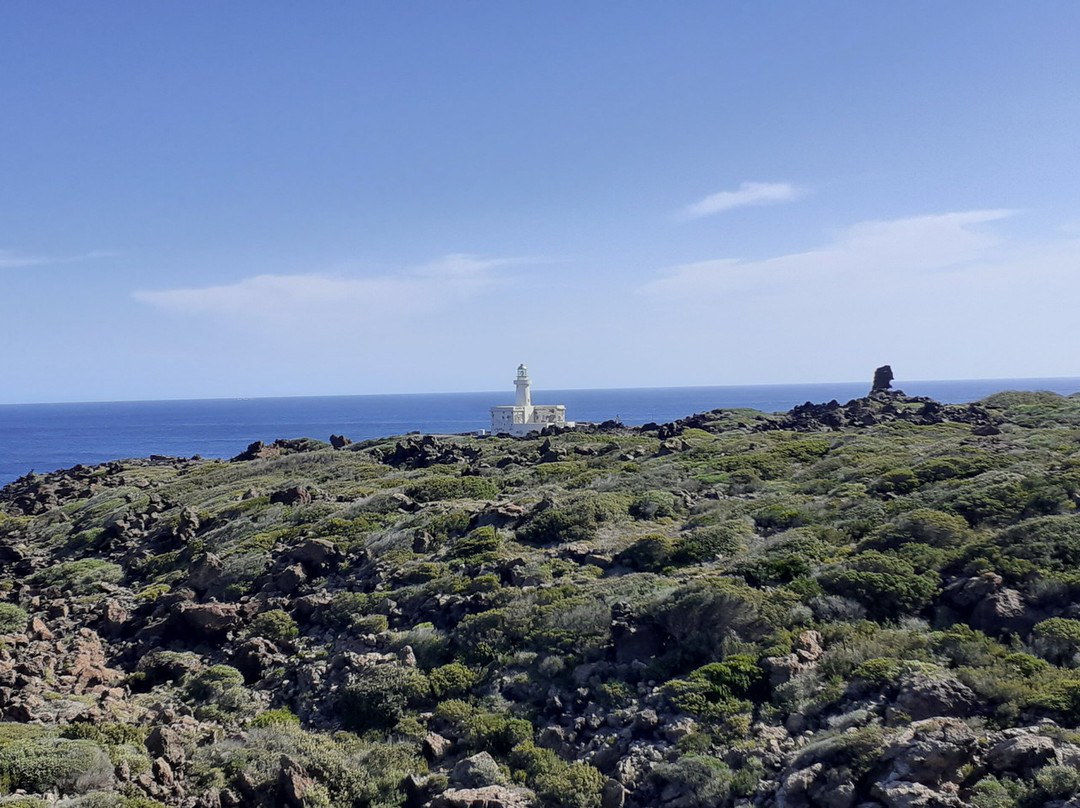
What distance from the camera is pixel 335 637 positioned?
16.4m

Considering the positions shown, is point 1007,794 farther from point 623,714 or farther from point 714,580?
point 714,580

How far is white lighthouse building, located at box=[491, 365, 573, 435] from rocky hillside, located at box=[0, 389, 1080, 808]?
145 ft

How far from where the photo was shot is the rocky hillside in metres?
10.1

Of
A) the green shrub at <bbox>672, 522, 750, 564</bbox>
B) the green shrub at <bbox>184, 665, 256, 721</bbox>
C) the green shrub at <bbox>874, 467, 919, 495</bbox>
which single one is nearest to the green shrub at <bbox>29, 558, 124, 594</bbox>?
the green shrub at <bbox>184, 665, 256, 721</bbox>

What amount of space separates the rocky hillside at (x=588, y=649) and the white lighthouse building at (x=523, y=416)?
44242mm

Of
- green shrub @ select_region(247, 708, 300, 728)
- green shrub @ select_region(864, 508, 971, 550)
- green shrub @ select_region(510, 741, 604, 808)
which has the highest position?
green shrub @ select_region(864, 508, 971, 550)

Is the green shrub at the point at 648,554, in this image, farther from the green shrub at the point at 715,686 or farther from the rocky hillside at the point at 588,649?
the green shrub at the point at 715,686

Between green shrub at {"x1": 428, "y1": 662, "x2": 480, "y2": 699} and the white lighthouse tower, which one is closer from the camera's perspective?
green shrub at {"x1": 428, "y1": 662, "x2": 480, "y2": 699}

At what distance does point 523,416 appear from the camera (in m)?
73.4

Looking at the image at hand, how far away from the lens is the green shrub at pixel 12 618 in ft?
59.5

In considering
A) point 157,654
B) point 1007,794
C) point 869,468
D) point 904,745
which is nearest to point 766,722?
point 904,745

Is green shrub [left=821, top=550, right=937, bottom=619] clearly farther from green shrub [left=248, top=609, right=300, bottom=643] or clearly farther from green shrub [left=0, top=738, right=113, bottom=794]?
green shrub [left=0, top=738, right=113, bottom=794]

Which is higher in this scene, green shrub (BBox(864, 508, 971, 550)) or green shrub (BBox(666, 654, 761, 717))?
green shrub (BBox(864, 508, 971, 550))

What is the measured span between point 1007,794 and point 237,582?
60.8 ft
